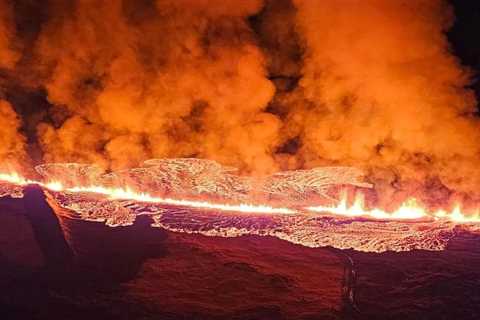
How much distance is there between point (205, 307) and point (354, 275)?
1799 mm

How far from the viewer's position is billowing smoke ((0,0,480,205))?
29.3 ft

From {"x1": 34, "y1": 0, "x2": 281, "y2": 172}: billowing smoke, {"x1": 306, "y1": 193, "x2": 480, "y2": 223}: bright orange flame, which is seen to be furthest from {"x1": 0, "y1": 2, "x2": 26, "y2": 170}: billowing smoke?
{"x1": 306, "y1": 193, "x2": 480, "y2": 223}: bright orange flame

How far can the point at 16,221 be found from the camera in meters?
6.45

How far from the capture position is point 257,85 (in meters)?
10.0

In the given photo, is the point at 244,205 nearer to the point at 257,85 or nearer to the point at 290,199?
the point at 290,199

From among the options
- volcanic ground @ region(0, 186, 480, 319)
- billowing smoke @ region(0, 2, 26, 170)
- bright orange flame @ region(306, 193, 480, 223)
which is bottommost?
volcanic ground @ region(0, 186, 480, 319)

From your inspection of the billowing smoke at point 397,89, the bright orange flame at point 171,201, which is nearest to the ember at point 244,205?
the bright orange flame at point 171,201

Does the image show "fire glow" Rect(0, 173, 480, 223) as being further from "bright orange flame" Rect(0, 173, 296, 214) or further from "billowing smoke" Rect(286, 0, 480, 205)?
"billowing smoke" Rect(286, 0, 480, 205)

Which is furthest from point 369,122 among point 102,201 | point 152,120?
point 102,201

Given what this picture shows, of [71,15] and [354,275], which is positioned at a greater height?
[71,15]

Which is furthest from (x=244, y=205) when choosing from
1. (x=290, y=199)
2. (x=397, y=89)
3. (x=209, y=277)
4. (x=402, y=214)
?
(x=397, y=89)

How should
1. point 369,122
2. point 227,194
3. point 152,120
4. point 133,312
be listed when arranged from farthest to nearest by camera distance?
point 152,120, point 369,122, point 227,194, point 133,312

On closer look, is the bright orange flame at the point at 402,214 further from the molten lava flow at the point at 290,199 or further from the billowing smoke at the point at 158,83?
the billowing smoke at the point at 158,83

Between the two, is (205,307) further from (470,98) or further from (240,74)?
(470,98)
